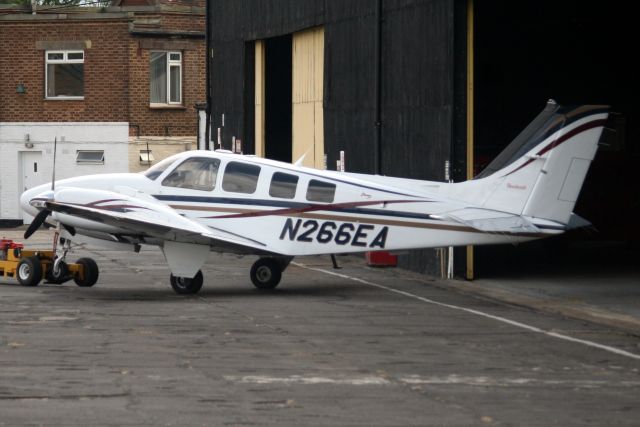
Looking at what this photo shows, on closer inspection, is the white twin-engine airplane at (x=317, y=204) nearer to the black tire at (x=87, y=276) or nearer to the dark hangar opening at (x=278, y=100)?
the black tire at (x=87, y=276)

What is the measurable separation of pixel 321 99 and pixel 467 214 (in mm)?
14172

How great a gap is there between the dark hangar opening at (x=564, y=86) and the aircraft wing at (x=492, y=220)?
8.05 metres

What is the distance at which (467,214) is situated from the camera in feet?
65.3

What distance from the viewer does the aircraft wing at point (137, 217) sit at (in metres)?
20.0

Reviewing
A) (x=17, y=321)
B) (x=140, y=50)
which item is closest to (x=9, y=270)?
(x=17, y=321)

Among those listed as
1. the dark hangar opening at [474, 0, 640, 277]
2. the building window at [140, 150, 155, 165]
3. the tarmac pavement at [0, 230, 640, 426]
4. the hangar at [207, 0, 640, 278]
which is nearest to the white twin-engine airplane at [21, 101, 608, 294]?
the tarmac pavement at [0, 230, 640, 426]

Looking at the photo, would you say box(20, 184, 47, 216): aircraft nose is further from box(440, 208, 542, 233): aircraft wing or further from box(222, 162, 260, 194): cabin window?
box(440, 208, 542, 233): aircraft wing

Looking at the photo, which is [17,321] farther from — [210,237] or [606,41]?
[606,41]

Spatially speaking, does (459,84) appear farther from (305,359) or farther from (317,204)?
(305,359)

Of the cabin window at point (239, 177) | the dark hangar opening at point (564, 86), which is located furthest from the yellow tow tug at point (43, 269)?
the dark hangar opening at point (564, 86)

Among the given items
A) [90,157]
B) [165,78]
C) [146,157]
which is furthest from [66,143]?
[165,78]

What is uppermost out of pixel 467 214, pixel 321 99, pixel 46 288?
pixel 321 99

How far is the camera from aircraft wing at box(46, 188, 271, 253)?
20.0 meters

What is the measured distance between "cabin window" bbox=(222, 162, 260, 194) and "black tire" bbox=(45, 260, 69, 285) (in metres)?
3.15
